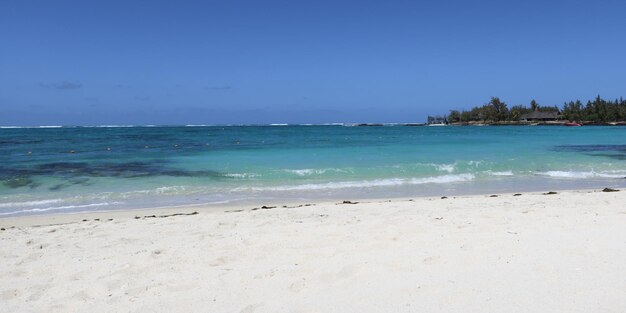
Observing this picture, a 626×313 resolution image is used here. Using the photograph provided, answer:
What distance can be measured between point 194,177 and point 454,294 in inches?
415

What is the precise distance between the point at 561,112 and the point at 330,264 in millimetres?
126717

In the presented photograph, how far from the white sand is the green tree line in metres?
112

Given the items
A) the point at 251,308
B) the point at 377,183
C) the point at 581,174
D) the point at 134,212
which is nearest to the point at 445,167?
the point at 581,174

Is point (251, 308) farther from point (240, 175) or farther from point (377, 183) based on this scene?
point (240, 175)

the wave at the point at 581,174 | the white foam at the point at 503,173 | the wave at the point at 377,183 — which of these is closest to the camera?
the wave at the point at 377,183

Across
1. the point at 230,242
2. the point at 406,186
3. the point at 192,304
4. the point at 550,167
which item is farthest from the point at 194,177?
the point at 550,167

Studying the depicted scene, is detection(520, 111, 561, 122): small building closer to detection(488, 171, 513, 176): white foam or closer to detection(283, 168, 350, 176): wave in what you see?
detection(488, 171, 513, 176): white foam

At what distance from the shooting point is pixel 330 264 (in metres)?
3.94

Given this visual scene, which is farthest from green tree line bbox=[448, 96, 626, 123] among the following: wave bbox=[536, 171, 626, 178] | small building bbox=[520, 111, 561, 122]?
wave bbox=[536, 171, 626, 178]

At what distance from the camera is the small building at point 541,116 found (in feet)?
361

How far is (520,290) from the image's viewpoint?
3.15 m

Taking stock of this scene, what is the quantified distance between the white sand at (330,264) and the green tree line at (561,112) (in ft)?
368

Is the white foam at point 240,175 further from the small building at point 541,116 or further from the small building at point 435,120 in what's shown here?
the small building at point 435,120

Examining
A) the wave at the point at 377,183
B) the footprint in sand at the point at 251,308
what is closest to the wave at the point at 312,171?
the wave at the point at 377,183
